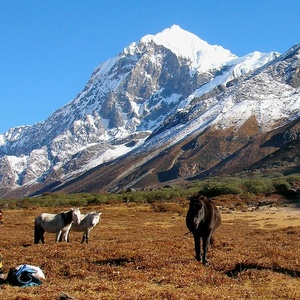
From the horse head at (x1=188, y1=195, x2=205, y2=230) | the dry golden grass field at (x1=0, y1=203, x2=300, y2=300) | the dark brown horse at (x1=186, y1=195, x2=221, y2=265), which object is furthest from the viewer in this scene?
the dark brown horse at (x1=186, y1=195, x2=221, y2=265)

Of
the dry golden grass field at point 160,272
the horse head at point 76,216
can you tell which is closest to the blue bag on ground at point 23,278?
the dry golden grass field at point 160,272

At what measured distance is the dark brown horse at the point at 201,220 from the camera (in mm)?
17458

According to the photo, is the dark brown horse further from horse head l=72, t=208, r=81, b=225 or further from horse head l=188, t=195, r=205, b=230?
horse head l=72, t=208, r=81, b=225

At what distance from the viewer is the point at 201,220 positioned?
17938mm

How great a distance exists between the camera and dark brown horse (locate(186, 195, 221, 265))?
1746cm

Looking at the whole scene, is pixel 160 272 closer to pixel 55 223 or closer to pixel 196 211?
pixel 196 211

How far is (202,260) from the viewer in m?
18.1

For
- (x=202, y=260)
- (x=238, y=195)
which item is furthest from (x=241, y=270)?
(x=238, y=195)

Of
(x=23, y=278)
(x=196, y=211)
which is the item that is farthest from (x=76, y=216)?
(x=23, y=278)

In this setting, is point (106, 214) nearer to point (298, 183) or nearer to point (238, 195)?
point (238, 195)

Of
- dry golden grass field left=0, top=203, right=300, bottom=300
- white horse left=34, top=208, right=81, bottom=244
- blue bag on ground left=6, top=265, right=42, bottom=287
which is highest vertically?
white horse left=34, top=208, right=81, bottom=244

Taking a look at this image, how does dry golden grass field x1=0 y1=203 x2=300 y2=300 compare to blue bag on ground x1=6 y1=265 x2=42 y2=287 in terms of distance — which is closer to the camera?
dry golden grass field x1=0 y1=203 x2=300 y2=300

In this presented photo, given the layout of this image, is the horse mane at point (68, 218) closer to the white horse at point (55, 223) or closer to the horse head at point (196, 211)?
the white horse at point (55, 223)

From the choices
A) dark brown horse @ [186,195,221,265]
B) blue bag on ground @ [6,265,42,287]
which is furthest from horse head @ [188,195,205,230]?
blue bag on ground @ [6,265,42,287]
